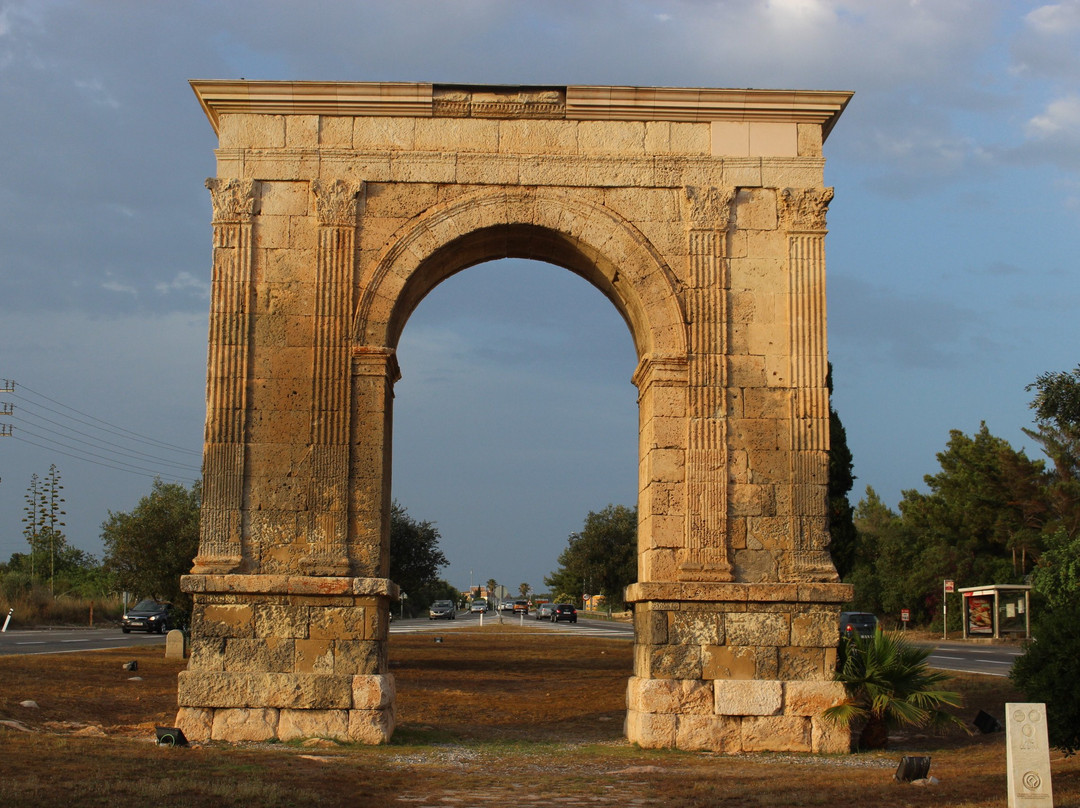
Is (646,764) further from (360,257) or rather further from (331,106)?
(331,106)

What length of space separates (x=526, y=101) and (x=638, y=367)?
11.0 feet

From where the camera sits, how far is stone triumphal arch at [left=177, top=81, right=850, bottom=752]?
1145cm

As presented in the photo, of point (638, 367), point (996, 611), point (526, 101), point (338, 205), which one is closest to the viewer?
point (338, 205)

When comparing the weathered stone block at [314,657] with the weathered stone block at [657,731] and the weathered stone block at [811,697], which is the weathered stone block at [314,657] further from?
the weathered stone block at [811,697]

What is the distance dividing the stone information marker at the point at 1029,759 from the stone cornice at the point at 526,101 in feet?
24.4

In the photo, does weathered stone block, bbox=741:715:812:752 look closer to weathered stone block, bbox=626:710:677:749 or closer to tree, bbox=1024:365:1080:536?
weathered stone block, bbox=626:710:677:749

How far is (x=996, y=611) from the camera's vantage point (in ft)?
108

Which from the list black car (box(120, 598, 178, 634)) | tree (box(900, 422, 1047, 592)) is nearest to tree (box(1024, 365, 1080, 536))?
tree (box(900, 422, 1047, 592))

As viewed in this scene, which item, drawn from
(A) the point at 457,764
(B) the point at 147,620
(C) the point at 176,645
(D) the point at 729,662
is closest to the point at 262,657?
(A) the point at 457,764

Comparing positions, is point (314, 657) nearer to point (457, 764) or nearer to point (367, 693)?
point (367, 693)

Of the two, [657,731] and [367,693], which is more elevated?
[367,693]

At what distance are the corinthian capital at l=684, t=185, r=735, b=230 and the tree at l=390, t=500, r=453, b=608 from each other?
Result: 54.1 feet

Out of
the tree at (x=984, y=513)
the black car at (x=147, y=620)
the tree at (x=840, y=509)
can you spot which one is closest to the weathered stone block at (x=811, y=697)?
the tree at (x=840, y=509)

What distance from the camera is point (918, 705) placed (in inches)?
452
